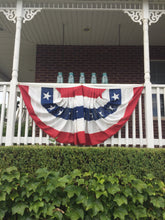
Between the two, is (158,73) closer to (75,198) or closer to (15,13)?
(15,13)

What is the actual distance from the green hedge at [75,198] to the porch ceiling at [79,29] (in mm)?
3770

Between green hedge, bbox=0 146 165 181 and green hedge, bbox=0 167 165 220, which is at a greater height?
green hedge, bbox=0 146 165 181

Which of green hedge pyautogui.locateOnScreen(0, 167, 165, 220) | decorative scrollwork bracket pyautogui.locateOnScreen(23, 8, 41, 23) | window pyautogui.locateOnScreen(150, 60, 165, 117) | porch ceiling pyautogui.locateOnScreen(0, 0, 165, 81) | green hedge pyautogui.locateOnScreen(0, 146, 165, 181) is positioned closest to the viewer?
green hedge pyautogui.locateOnScreen(0, 167, 165, 220)

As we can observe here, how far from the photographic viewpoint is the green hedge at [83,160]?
3.48 m

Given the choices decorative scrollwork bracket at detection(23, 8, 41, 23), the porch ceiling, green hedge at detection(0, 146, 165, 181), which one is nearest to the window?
the porch ceiling

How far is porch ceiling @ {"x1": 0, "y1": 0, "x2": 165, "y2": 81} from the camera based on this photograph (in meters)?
5.27

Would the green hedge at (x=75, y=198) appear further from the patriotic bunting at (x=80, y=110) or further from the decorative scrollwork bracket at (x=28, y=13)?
the decorative scrollwork bracket at (x=28, y=13)

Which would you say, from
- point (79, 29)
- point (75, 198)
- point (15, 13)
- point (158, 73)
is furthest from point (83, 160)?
point (158, 73)

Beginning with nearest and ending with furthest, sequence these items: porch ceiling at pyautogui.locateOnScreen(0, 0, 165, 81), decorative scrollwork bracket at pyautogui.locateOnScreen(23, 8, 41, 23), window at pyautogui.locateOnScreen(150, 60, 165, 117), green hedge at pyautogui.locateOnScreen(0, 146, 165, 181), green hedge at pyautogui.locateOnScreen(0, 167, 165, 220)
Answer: green hedge at pyautogui.locateOnScreen(0, 167, 165, 220) → green hedge at pyautogui.locateOnScreen(0, 146, 165, 181) → decorative scrollwork bracket at pyautogui.locateOnScreen(23, 8, 41, 23) → porch ceiling at pyautogui.locateOnScreen(0, 0, 165, 81) → window at pyautogui.locateOnScreen(150, 60, 165, 117)

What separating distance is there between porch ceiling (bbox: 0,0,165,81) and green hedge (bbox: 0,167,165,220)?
3770mm

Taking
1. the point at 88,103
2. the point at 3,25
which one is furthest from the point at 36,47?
the point at 88,103

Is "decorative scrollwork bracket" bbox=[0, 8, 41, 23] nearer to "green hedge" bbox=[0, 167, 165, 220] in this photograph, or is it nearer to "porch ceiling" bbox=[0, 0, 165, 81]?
"porch ceiling" bbox=[0, 0, 165, 81]

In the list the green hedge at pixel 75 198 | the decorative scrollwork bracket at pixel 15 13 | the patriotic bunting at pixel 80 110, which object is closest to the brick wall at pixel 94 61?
the decorative scrollwork bracket at pixel 15 13

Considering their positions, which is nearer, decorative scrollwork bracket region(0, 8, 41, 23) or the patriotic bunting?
the patriotic bunting
